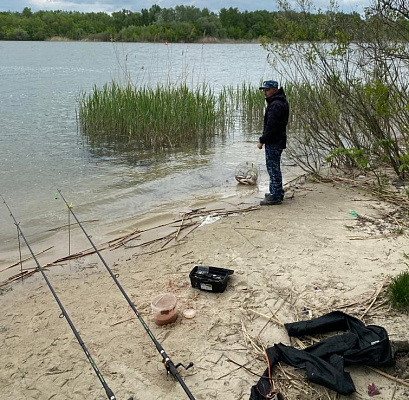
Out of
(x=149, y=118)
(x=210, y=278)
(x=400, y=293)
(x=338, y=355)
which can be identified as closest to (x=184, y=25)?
(x=149, y=118)

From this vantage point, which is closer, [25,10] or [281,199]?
[281,199]

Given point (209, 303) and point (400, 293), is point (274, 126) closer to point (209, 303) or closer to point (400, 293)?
point (209, 303)

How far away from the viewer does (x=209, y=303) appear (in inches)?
148

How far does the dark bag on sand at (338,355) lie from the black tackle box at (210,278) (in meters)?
0.91

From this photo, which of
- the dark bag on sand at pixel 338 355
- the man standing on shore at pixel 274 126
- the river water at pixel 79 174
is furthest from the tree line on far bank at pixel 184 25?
the dark bag on sand at pixel 338 355

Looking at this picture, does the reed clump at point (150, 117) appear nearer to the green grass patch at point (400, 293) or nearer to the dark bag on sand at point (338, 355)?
the green grass patch at point (400, 293)

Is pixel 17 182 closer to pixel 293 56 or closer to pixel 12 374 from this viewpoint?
pixel 293 56

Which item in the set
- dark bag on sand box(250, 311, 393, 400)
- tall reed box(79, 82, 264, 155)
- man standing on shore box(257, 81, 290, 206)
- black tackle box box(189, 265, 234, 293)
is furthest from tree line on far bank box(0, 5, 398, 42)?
dark bag on sand box(250, 311, 393, 400)

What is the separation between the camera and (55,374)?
3084 mm

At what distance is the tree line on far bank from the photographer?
6.55 m

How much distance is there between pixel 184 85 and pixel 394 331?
8632 mm

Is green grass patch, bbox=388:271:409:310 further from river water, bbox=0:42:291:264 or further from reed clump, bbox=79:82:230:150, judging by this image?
reed clump, bbox=79:82:230:150

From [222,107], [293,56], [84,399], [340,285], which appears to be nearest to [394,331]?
[340,285]

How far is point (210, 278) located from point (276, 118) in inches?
104
